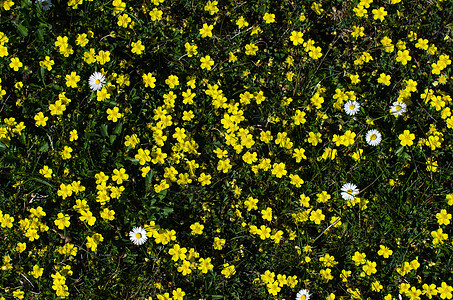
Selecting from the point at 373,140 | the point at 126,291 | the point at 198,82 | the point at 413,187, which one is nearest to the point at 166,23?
the point at 198,82

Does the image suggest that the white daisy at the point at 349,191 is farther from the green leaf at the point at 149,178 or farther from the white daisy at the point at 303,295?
the green leaf at the point at 149,178

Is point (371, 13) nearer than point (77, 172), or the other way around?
point (77, 172)

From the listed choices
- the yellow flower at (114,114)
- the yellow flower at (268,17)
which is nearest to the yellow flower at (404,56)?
the yellow flower at (268,17)

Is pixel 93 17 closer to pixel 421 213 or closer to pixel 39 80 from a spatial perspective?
pixel 39 80

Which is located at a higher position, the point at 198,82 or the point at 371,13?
the point at 198,82

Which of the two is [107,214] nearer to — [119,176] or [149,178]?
[119,176]

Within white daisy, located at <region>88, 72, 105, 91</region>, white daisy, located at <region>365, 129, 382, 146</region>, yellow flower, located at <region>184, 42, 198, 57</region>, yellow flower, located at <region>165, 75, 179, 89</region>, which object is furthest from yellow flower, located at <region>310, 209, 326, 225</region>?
white daisy, located at <region>88, 72, 105, 91</region>

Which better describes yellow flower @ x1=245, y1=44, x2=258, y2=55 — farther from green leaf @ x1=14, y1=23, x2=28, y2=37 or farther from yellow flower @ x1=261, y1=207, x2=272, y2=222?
green leaf @ x1=14, y1=23, x2=28, y2=37
